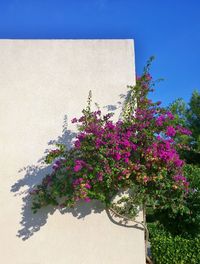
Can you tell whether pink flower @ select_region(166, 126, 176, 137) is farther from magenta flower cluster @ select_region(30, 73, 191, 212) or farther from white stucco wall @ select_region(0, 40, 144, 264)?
white stucco wall @ select_region(0, 40, 144, 264)

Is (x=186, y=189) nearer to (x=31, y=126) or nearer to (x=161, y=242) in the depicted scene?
(x=161, y=242)

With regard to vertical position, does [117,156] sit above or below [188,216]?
above

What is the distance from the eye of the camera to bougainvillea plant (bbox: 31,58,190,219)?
696 cm

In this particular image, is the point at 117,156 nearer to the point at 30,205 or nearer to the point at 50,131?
the point at 50,131

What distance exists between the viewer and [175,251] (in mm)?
7773

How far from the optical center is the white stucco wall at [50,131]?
24.8 ft

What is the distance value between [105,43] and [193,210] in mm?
4220

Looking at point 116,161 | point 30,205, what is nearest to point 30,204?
point 30,205

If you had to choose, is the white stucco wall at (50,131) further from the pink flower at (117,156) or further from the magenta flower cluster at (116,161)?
the pink flower at (117,156)

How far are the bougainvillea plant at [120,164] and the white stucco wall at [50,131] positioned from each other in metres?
0.41

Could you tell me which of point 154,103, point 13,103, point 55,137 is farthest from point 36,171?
point 154,103

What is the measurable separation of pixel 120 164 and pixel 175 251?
7.60ft

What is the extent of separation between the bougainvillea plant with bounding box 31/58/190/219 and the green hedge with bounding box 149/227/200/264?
0.93 meters

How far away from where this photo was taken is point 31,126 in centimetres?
794
